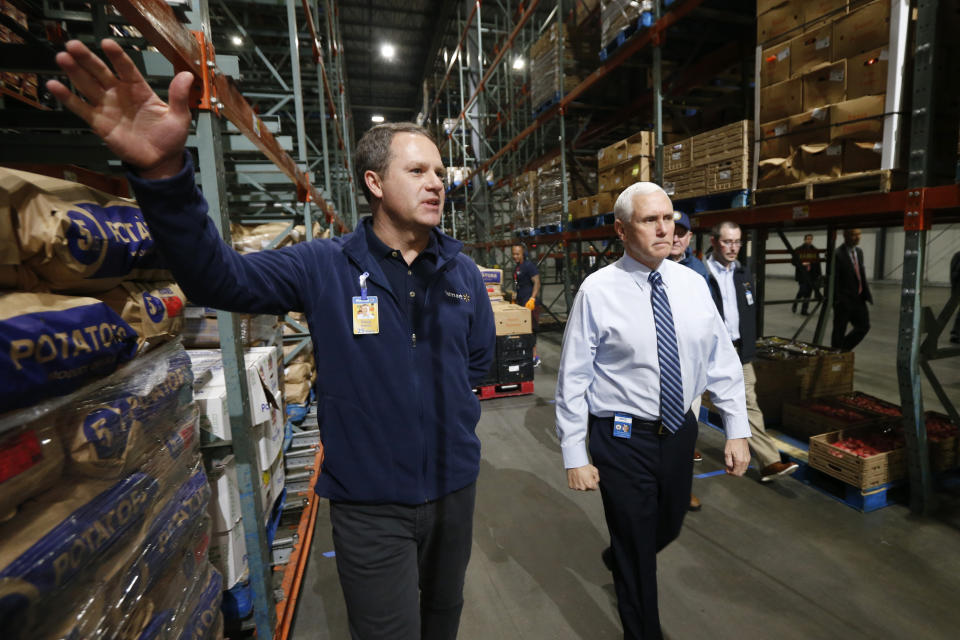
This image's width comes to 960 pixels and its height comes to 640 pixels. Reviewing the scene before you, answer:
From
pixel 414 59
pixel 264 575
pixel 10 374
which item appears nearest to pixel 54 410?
pixel 10 374

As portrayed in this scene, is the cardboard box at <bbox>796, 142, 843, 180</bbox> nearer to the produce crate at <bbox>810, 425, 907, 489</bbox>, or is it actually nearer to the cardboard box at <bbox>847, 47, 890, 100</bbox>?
the cardboard box at <bbox>847, 47, 890, 100</bbox>

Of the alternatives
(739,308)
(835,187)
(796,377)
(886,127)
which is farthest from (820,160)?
(796,377)

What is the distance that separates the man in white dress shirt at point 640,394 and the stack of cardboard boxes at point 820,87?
255 cm

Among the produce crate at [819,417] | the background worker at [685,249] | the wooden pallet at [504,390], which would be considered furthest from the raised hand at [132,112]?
the wooden pallet at [504,390]

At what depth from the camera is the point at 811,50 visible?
12.6ft

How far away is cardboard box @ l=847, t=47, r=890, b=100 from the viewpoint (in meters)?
3.37

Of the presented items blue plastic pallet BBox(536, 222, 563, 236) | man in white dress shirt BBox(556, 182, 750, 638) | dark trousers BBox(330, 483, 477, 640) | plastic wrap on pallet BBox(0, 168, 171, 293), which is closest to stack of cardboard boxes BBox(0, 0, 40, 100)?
plastic wrap on pallet BBox(0, 168, 171, 293)

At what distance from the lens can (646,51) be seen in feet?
20.1

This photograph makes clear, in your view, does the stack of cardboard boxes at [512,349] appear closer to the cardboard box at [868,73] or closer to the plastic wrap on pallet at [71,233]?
the cardboard box at [868,73]

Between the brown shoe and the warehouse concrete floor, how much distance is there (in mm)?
95

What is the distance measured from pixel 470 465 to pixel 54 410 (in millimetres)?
1205

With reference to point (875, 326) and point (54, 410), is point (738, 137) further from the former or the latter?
point (875, 326)

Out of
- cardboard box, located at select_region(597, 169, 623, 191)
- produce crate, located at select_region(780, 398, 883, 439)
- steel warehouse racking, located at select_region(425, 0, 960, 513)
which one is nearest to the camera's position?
steel warehouse racking, located at select_region(425, 0, 960, 513)

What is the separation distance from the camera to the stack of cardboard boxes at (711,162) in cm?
455
